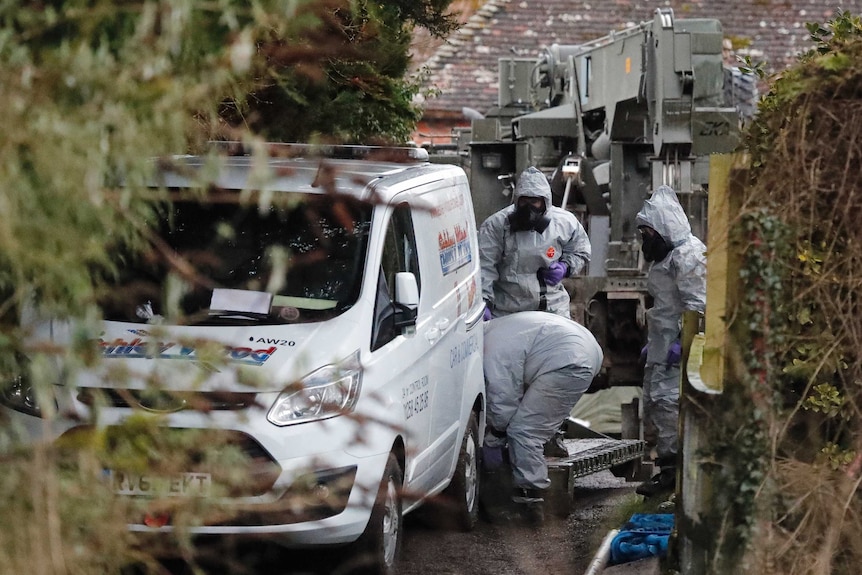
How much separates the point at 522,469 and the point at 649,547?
2.14 metres

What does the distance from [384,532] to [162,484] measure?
10.2ft

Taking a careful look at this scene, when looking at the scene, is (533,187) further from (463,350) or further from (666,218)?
(463,350)

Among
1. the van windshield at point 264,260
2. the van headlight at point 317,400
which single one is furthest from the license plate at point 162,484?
the van windshield at point 264,260

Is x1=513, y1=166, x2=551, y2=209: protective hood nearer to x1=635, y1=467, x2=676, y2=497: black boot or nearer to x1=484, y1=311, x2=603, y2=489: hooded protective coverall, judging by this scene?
x1=484, y1=311, x2=603, y2=489: hooded protective coverall

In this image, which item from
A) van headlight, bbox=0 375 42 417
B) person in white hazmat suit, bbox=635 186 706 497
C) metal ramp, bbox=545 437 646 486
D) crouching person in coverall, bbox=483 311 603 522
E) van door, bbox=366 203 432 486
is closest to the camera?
van headlight, bbox=0 375 42 417

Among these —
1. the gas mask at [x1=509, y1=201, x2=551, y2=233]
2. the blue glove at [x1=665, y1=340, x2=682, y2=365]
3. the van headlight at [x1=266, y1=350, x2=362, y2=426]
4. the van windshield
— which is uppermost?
the van windshield

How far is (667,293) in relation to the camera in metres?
9.93

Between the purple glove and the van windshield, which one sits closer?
the van windshield

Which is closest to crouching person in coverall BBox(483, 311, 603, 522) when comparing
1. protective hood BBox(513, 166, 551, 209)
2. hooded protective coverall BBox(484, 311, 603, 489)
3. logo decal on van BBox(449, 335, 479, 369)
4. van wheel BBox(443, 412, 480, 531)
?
hooded protective coverall BBox(484, 311, 603, 489)

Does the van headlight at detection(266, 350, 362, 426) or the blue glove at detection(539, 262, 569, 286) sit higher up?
the van headlight at detection(266, 350, 362, 426)

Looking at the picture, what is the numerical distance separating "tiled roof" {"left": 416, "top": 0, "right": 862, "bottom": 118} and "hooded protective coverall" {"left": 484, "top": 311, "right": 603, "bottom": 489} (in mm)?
23968

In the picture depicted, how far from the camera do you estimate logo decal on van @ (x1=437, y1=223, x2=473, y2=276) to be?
8.02 metres

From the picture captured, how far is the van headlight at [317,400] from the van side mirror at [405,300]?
0.67 metres

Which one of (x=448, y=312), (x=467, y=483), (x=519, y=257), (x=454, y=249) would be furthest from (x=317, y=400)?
(x=519, y=257)
